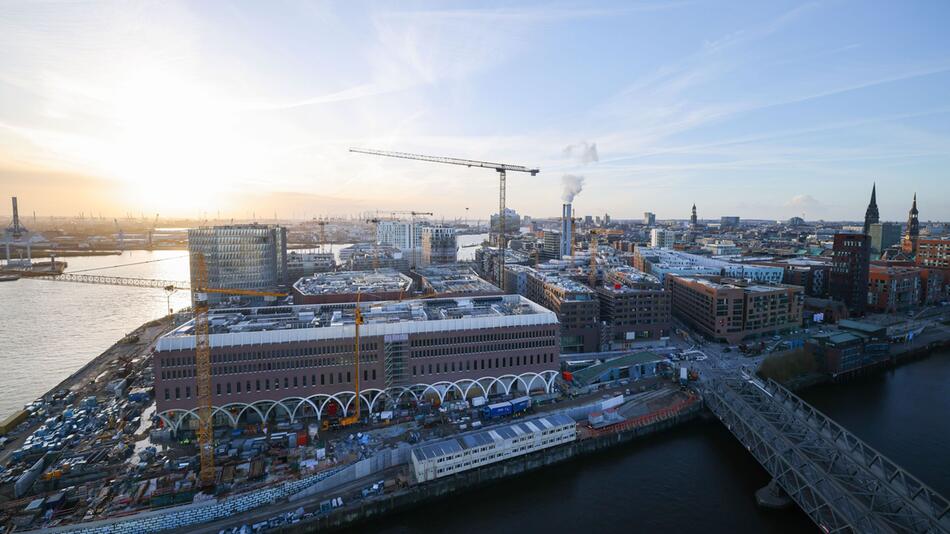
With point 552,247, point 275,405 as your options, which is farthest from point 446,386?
point 552,247

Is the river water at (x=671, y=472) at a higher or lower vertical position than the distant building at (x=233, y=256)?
lower

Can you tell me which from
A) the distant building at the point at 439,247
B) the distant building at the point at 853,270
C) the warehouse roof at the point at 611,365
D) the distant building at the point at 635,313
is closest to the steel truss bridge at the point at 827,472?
the warehouse roof at the point at 611,365

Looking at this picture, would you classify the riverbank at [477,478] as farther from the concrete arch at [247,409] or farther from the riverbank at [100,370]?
the riverbank at [100,370]

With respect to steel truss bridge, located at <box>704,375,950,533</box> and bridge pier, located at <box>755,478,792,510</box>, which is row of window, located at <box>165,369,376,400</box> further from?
steel truss bridge, located at <box>704,375,950,533</box>

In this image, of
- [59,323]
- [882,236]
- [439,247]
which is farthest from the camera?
[882,236]

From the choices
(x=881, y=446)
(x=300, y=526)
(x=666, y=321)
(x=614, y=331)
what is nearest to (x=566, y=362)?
(x=614, y=331)

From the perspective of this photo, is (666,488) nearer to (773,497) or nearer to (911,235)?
(773,497)

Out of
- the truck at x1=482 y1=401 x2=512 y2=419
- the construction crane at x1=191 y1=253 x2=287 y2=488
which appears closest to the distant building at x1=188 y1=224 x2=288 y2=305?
the construction crane at x1=191 y1=253 x2=287 y2=488
